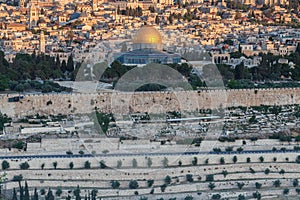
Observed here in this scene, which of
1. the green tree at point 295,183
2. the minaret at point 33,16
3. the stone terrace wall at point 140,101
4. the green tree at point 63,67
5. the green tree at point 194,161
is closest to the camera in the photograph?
the green tree at point 295,183

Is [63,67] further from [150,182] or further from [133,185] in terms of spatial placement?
[133,185]

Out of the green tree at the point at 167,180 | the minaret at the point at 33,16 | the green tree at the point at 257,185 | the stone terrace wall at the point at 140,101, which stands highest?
the green tree at the point at 167,180

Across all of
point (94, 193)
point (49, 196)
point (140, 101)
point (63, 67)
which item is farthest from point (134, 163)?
point (63, 67)

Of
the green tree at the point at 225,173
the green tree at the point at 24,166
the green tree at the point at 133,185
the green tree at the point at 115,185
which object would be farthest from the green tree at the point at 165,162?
the green tree at the point at 24,166

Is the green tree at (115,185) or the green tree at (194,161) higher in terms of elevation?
the green tree at (194,161)

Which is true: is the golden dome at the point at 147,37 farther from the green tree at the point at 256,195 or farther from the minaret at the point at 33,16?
the green tree at the point at 256,195

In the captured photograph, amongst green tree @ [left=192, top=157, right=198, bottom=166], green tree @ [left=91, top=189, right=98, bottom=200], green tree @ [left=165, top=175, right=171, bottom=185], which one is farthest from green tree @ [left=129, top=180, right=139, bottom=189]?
green tree @ [left=192, top=157, right=198, bottom=166]

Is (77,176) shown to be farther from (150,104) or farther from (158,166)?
(150,104)

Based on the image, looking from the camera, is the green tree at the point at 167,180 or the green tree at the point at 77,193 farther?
the green tree at the point at 167,180

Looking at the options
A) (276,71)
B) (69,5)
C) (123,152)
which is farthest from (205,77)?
(69,5)
